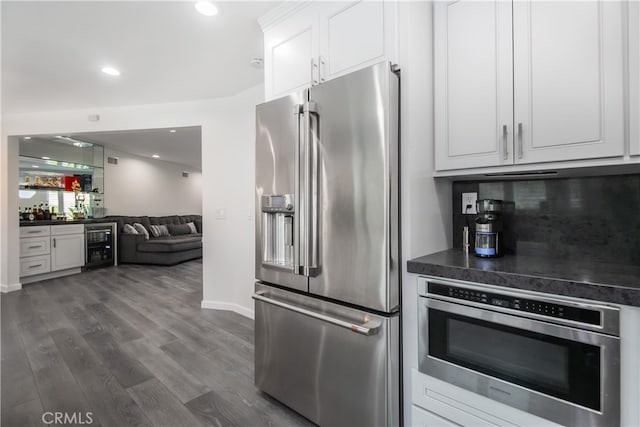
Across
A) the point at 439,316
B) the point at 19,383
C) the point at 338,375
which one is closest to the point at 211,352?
the point at 19,383

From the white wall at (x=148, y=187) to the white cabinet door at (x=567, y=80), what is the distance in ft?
25.7

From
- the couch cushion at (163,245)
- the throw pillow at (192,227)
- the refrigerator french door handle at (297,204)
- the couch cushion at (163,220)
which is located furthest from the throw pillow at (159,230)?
→ the refrigerator french door handle at (297,204)

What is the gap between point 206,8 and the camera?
197cm

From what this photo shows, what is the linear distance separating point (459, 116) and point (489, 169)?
31 centimetres

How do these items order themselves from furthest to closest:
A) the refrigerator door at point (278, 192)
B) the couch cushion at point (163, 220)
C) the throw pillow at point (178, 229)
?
the throw pillow at point (178, 229) < the couch cushion at point (163, 220) < the refrigerator door at point (278, 192)

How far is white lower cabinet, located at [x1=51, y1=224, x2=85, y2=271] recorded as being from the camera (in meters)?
5.22

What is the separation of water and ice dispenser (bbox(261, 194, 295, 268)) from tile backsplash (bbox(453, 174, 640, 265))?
1.15 m

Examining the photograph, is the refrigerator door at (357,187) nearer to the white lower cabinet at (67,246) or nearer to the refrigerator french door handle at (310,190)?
the refrigerator french door handle at (310,190)

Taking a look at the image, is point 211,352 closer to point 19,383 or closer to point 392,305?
point 19,383

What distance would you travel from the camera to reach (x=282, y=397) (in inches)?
71.0

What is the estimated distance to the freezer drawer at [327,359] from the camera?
1.38 m

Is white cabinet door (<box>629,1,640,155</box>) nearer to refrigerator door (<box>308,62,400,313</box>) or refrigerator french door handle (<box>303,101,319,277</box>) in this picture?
refrigerator door (<box>308,62,400,313</box>)

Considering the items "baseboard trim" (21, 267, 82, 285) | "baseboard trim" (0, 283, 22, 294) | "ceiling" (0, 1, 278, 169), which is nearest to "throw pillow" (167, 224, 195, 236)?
"baseboard trim" (21, 267, 82, 285)

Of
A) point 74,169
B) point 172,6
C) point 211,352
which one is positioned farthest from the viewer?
point 74,169
